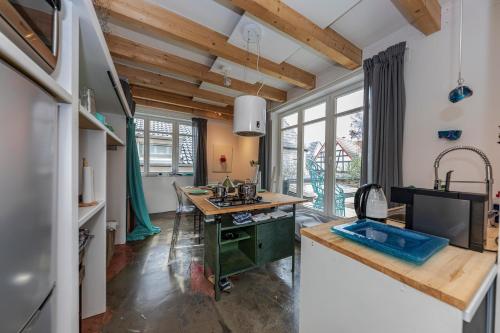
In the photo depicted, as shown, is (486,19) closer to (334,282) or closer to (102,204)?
(334,282)

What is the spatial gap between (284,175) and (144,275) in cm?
311

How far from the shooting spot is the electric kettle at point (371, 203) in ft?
3.75

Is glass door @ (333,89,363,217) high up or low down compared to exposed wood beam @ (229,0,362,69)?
down

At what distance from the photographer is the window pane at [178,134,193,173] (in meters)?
4.94

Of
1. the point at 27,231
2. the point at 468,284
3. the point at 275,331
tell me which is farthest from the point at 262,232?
the point at 27,231

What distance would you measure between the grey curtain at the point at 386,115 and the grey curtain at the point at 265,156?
2.18 m

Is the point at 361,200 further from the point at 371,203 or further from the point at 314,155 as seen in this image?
the point at 314,155

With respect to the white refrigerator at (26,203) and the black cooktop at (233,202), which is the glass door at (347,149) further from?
the white refrigerator at (26,203)

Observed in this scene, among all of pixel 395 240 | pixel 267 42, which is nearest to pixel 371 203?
pixel 395 240

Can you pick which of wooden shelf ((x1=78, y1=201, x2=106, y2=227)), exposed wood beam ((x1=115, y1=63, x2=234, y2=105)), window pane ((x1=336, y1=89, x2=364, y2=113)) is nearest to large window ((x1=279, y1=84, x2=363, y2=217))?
window pane ((x1=336, y1=89, x2=364, y2=113))

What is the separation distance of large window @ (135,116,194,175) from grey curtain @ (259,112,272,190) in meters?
1.92

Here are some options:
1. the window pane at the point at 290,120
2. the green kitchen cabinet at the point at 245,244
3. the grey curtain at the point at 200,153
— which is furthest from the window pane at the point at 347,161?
the grey curtain at the point at 200,153

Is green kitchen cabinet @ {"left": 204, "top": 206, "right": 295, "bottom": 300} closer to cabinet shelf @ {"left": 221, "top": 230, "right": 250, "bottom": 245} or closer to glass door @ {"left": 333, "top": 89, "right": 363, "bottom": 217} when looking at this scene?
cabinet shelf @ {"left": 221, "top": 230, "right": 250, "bottom": 245}

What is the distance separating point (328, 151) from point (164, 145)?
12.8 feet
